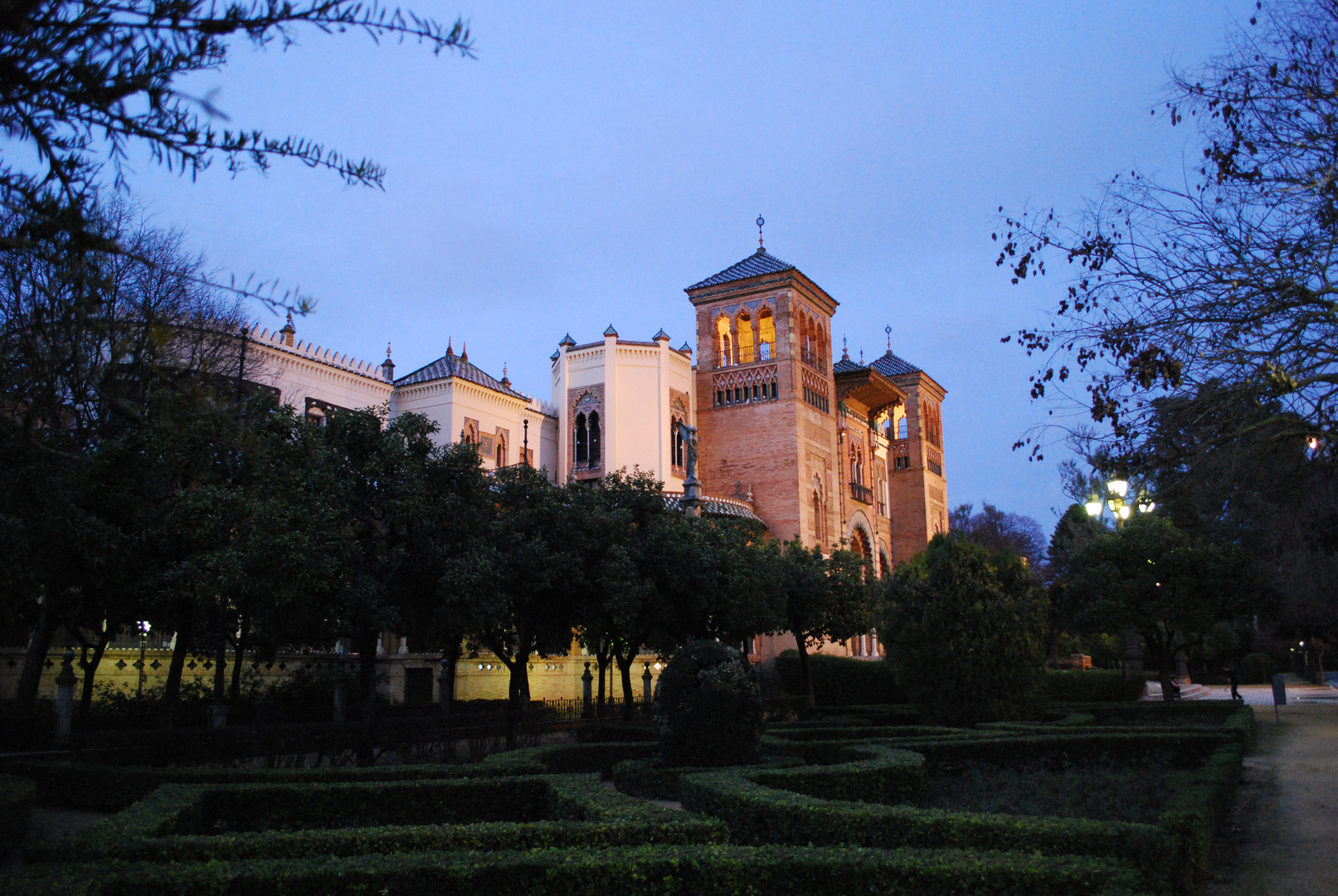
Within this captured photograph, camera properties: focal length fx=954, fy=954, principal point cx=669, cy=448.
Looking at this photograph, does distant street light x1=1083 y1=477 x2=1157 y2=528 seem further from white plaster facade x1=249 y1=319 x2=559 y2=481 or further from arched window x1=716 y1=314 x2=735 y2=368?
arched window x1=716 y1=314 x2=735 y2=368

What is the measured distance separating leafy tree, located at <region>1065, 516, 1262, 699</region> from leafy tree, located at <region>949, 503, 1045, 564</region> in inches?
1513

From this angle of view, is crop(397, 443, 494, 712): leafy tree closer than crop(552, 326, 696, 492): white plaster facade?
Yes

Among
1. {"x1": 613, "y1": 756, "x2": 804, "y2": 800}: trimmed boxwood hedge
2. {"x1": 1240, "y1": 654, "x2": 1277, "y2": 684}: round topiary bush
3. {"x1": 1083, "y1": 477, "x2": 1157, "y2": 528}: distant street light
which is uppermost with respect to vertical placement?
{"x1": 1083, "y1": 477, "x2": 1157, "y2": 528}: distant street light

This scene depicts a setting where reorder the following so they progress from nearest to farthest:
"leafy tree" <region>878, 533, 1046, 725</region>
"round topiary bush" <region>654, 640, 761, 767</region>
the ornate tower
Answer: "round topiary bush" <region>654, 640, 761, 767</region> → "leafy tree" <region>878, 533, 1046, 725</region> → the ornate tower

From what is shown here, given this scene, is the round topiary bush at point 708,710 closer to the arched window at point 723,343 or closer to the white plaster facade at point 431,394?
the white plaster facade at point 431,394

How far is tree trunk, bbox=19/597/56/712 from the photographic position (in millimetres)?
15375

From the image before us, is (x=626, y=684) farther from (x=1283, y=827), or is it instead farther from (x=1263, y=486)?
(x=1283, y=827)

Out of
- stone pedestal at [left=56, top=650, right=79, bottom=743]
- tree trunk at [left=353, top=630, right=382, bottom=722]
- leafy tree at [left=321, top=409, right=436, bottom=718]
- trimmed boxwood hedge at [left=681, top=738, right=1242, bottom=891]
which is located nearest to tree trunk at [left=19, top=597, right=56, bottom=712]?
stone pedestal at [left=56, top=650, right=79, bottom=743]

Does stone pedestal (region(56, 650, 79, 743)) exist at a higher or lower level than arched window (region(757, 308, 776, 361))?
lower

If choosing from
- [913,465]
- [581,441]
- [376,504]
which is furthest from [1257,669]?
[376,504]

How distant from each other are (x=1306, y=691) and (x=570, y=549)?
31140mm

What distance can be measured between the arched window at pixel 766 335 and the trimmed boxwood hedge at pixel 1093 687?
17.2m

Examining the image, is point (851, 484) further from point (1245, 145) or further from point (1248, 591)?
point (1245, 145)

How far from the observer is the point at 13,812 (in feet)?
25.5
